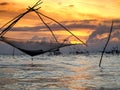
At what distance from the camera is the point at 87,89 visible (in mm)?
20297

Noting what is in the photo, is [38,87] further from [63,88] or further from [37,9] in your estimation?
[37,9]

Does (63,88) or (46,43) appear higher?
(46,43)

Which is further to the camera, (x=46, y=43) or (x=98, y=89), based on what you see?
(x=46, y=43)

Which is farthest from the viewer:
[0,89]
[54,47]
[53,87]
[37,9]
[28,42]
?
[28,42]

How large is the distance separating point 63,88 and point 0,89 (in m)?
3.76

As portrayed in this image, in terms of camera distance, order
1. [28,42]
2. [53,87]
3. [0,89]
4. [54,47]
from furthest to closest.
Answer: [28,42] < [54,47] < [53,87] < [0,89]

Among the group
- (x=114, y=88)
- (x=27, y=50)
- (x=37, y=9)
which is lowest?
(x=114, y=88)

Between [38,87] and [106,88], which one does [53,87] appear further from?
[106,88]

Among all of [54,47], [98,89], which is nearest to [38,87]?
[98,89]

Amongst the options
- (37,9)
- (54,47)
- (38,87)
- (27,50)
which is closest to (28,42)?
(27,50)

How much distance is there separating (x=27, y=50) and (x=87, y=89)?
12.7 metres

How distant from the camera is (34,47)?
108 feet

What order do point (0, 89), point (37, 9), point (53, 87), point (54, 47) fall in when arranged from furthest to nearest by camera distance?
point (54, 47), point (53, 87), point (0, 89), point (37, 9)

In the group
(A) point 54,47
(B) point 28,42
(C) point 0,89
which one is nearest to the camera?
(C) point 0,89
